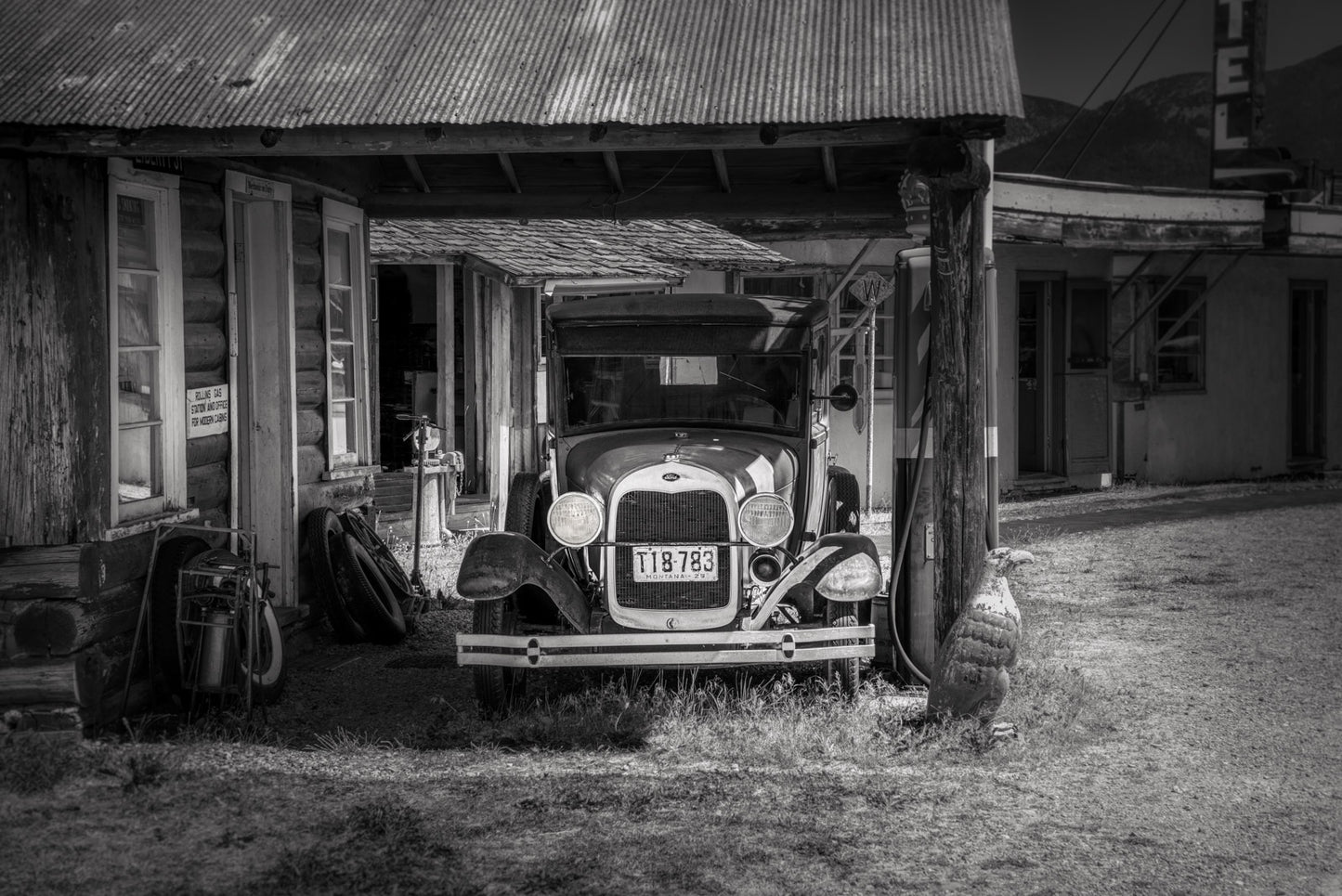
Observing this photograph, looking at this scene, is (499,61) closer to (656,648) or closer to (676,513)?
(676,513)

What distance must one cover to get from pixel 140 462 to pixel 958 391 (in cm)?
402

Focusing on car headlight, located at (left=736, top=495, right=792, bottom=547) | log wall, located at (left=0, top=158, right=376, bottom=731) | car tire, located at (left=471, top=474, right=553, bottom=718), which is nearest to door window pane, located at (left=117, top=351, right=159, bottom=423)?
log wall, located at (left=0, top=158, right=376, bottom=731)

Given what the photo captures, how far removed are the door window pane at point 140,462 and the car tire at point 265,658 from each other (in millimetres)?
800

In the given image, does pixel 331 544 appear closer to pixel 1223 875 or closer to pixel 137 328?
pixel 137 328

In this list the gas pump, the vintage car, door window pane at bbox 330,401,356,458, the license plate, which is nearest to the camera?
the vintage car

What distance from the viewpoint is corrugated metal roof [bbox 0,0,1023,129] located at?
6367 millimetres

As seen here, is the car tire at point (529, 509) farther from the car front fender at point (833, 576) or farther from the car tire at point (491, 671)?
the car front fender at point (833, 576)

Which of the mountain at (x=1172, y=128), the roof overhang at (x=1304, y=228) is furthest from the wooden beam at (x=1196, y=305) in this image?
the mountain at (x=1172, y=128)

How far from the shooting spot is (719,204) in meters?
8.90

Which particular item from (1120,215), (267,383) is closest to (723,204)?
(267,383)

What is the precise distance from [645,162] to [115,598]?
4.19 metres

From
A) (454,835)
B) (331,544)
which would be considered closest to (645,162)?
(331,544)

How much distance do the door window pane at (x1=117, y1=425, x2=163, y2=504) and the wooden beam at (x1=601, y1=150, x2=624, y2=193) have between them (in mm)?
3002

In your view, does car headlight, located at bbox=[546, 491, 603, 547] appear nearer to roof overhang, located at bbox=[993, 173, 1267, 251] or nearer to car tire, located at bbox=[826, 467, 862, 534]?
car tire, located at bbox=[826, 467, 862, 534]
